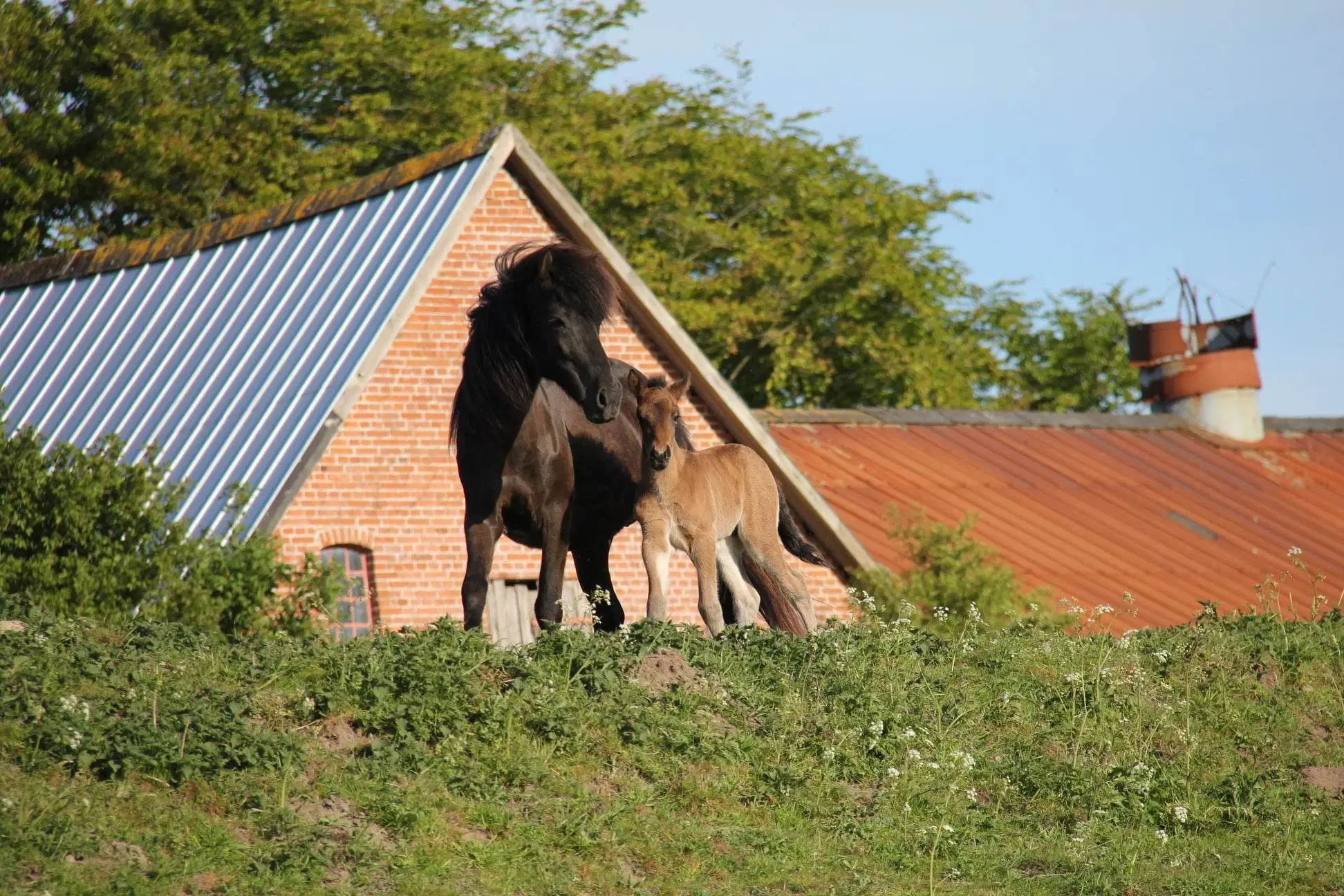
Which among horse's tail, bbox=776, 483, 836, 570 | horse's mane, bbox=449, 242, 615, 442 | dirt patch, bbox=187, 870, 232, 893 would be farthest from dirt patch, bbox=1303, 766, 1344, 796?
dirt patch, bbox=187, 870, 232, 893

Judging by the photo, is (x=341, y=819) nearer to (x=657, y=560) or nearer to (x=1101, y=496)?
(x=657, y=560)

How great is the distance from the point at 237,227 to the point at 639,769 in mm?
13938

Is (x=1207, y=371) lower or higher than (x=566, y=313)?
higher

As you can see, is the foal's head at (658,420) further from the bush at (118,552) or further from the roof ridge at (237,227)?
the roof ridge at (237,227)

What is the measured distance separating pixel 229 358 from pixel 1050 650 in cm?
1087

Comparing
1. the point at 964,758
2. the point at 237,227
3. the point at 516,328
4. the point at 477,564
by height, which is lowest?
the point at 964,758

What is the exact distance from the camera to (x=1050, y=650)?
10.3m

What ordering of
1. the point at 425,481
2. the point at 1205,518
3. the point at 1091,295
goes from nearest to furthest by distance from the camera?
the point at 425,481
the point at 1205,518
the point at 1091,295

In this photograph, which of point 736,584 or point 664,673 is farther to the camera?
point 736,584

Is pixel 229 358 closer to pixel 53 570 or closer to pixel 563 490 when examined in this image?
pixel 53 570

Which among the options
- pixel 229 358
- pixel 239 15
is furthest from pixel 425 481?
pixel 239 15

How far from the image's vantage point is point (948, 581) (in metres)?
18.9

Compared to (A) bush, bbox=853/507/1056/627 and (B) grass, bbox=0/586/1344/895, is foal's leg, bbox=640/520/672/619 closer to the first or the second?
(B) grass, bbox=0/586/1344/895

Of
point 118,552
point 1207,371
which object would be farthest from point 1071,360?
point 118,552
